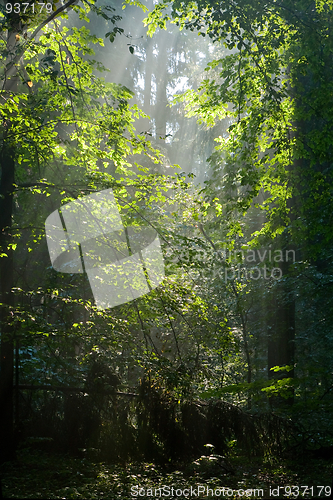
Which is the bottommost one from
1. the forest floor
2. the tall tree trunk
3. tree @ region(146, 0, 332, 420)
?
the forest floor

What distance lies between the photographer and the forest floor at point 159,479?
4.53 meters

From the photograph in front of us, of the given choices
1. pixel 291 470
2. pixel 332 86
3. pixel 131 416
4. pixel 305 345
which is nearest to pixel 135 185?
pixel 332 86

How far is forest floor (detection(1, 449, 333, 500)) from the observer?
14.9 ft
